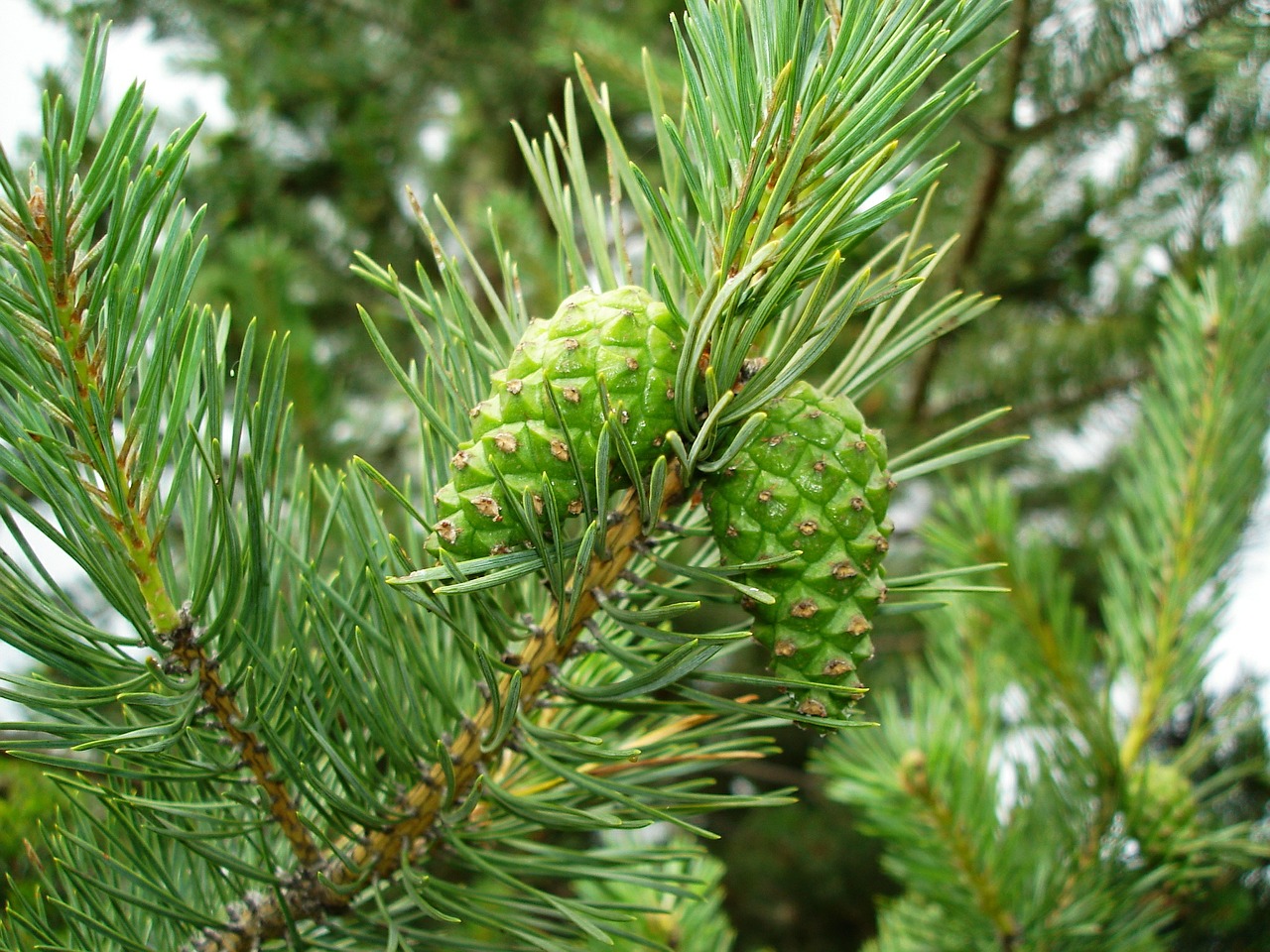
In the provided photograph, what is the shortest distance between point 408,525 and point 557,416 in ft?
0.73

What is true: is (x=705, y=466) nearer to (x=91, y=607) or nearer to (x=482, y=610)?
(x=482, y=610)

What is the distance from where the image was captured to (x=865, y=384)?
0.53 meters

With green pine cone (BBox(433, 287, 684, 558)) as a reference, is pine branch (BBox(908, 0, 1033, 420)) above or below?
above

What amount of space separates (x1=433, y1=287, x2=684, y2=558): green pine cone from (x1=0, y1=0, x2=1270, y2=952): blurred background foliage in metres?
0.52

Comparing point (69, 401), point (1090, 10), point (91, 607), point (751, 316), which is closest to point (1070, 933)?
point (751, 316)

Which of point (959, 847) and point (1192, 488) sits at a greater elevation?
point (1192, 488)

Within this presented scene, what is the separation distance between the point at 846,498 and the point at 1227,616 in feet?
2.56

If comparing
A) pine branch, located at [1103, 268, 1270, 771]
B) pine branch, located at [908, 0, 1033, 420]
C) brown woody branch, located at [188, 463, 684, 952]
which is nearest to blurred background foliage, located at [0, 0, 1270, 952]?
pine branch, located at [908, 0, 1033, 420]

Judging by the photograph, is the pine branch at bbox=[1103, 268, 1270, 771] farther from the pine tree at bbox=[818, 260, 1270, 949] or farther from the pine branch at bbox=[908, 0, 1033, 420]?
the pine branch at bbox=[908, 0, 1033, 420]

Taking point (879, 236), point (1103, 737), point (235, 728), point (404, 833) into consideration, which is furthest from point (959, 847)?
point (879, 236)

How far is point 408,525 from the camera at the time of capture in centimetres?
56

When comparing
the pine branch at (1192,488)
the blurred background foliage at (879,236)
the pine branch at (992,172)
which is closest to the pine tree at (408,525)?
the blurred background foliage at (879,236)

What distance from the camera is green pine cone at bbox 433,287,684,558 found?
396mm

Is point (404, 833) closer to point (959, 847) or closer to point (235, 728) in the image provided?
point (235, 728)
